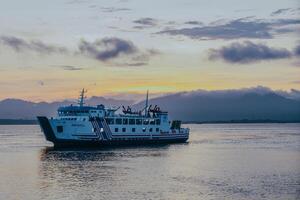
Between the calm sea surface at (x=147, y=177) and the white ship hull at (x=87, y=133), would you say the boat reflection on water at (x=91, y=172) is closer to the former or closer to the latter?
the calm sea surface at (x=147, y=177)

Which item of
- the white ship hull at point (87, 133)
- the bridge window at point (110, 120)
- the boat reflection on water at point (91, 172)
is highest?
the bridge window at point (110, 120)

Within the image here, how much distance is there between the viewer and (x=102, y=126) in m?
85.1

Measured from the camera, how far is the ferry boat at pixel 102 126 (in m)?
81.9

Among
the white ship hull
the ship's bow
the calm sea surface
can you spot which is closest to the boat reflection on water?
the calm sea surface

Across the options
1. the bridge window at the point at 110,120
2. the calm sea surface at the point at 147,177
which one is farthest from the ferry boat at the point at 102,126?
the calm sea surface at the point at 147,177

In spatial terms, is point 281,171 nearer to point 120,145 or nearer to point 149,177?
point 149,177

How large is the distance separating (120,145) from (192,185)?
45.5 meters

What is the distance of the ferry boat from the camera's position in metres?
81.9

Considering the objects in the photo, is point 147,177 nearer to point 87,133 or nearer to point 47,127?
point 87,133

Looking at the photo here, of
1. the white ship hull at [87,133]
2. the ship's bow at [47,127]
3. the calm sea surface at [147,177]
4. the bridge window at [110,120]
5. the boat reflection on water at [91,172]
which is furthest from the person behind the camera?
the bridge window at [110,120]

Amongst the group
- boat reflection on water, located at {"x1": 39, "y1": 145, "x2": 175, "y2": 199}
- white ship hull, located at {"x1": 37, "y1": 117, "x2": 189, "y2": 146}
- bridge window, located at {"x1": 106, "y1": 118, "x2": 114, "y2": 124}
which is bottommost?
boat reflection on water, located at {"x1": 39, "y1": 145, "x2": 175, "y2": 199}

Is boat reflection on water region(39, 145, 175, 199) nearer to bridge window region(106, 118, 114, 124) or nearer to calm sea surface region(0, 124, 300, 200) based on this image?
calm sea surface region(0, 124, 300, 200)

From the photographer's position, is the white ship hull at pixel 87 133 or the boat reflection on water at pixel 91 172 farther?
the white ship hull at pixel 87 133

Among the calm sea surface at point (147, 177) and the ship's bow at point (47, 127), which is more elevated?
the ship's bow at point (47, 127)
